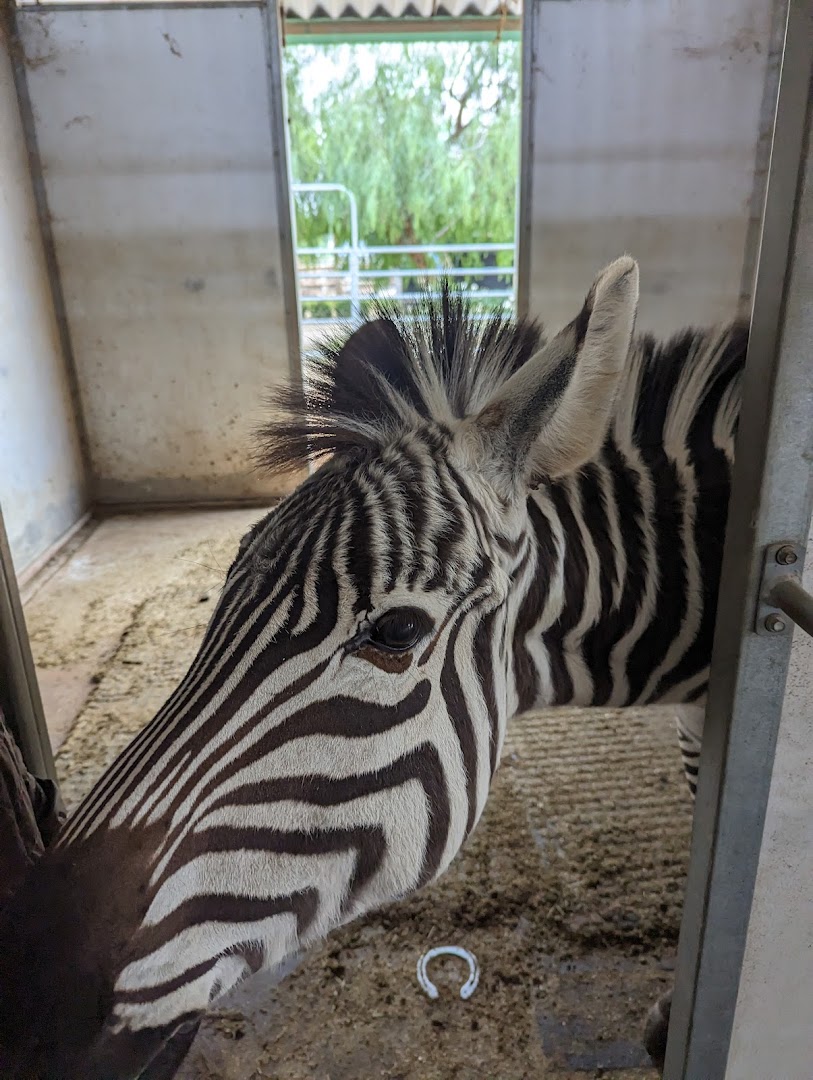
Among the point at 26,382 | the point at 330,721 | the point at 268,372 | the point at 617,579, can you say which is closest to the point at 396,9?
the point at 268,372

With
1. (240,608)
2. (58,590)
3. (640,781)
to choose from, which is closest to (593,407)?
(240,608)

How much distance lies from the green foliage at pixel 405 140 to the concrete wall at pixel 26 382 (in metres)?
7.83

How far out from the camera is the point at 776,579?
1.07 m

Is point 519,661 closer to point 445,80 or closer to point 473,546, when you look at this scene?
point 473,546

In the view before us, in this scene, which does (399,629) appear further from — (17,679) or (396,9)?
(396,9)

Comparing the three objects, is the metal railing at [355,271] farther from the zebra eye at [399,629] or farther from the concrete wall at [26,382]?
the zebra eye at [399,629]

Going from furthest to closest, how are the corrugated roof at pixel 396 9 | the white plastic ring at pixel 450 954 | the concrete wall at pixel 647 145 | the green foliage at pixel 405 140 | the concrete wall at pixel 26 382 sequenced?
the green foliage at pixel 405 140 → the corrugated roof at pixel 396 9 → the concrete wall at pixel 647 145 → the concrete wall at pixel 26 382 → the white plastic ring at pixel 450 954

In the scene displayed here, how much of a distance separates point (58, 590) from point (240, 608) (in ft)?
→ 14.5

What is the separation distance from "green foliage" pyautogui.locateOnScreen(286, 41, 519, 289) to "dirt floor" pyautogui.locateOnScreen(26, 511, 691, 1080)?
38.4ft

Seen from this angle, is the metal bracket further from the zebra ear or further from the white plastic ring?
the white plastic ring

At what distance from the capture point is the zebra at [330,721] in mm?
1100

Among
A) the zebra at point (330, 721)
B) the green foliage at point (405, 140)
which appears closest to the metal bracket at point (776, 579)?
the zebra at point (330, 721)


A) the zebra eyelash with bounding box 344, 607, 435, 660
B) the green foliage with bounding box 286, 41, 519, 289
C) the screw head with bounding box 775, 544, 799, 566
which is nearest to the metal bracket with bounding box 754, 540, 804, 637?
the screw head with bounding box 775, 544, 799, 566

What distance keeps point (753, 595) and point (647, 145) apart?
19.7 feet
